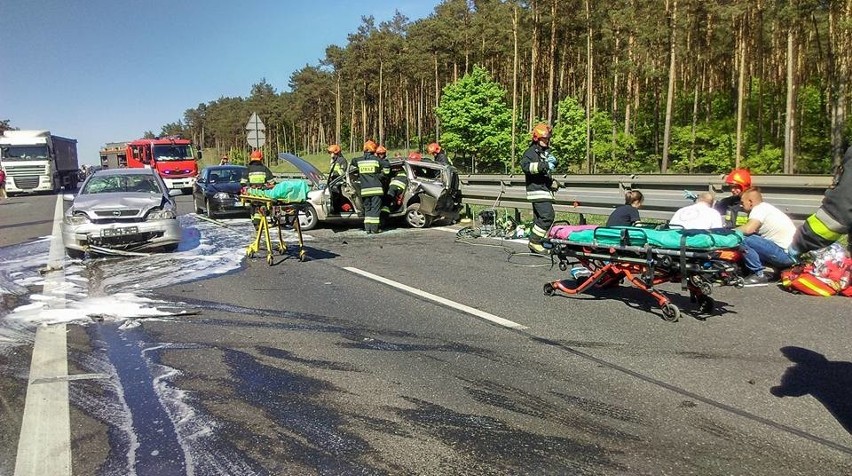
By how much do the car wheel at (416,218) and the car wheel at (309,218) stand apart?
84.2 inches

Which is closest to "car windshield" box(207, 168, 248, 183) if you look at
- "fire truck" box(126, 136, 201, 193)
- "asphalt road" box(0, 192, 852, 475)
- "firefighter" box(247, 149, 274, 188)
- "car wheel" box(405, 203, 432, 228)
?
"firefighter" box(247, 149, 274, 188)

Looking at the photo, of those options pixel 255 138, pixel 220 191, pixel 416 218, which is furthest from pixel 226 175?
pixel 416 218

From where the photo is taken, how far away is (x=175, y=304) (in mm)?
6988

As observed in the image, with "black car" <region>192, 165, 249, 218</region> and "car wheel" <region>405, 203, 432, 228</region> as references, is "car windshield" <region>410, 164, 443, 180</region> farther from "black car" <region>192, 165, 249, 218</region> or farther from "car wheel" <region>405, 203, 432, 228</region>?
"black car" <region>192, 165, 249, 218</region>

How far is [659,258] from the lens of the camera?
235 inches

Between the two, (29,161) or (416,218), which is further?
(29,161)

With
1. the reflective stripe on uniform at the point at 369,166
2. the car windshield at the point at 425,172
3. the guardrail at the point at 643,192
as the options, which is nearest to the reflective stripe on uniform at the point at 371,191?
the reflective stripe on uniform at the point at 369,166

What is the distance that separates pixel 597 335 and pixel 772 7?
29981 millimetres

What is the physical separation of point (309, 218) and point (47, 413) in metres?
10.8

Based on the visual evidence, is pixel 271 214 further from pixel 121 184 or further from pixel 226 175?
pixel 226 175

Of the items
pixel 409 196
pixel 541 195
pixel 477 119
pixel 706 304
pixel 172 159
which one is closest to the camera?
pixel 706 304

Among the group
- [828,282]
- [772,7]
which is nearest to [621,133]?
[772,7]

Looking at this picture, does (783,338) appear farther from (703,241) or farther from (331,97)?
(331,97)

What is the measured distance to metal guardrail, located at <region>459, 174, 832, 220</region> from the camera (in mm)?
8844
